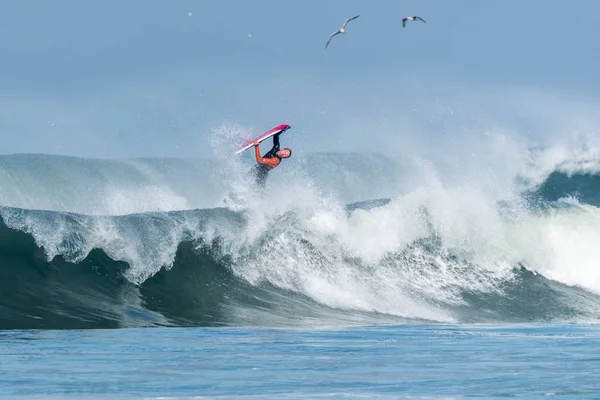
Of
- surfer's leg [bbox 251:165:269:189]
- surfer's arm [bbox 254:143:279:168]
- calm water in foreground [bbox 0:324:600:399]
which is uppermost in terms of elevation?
surfer's arm [bbox 254:143:279:168]

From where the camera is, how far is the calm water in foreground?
742 cm

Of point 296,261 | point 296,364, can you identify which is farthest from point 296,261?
point 296,364

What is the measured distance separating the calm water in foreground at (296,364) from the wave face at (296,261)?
2.22 meters

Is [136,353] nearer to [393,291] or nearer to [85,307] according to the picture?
[85,307]

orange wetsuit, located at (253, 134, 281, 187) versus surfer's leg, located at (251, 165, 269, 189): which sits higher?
orange wetsuit, located at (253, 134, 281, 187)

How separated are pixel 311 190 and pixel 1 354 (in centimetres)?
1143

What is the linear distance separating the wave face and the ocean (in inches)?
1.7

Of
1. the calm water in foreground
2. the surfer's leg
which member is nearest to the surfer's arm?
the surfer's leg

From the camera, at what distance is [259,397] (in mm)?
7133

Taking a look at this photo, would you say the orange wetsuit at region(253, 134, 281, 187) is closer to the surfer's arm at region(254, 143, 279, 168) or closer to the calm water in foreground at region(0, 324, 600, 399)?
the surfer's arm at region(254, 143, 279, 168)

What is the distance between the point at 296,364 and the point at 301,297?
7611mm

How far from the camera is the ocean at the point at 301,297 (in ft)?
26.4

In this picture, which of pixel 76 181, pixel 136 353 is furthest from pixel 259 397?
pixel 76 181

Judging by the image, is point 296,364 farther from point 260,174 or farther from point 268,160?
point 260,174
